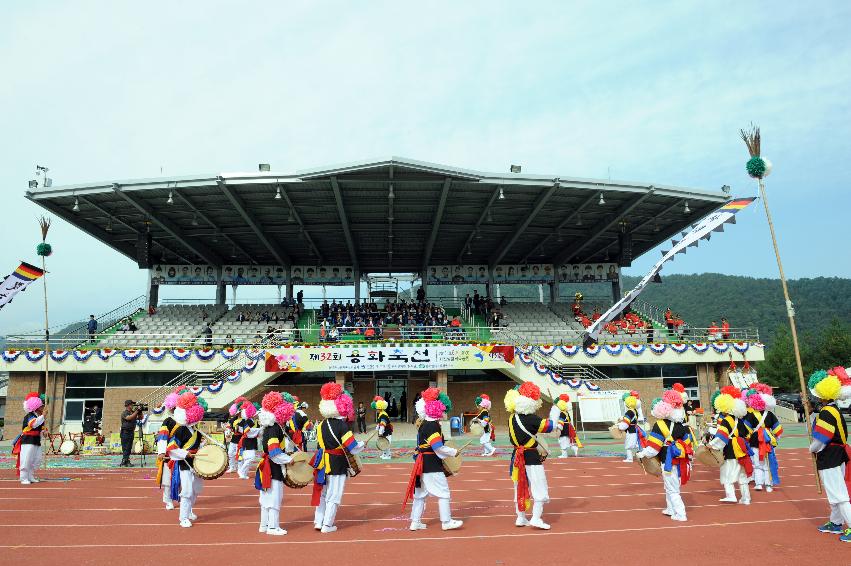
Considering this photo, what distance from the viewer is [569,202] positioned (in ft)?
92.3

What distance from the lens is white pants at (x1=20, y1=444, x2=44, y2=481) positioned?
498 inches

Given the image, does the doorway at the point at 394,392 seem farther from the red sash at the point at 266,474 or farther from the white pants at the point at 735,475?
the red sash at the point at 266,474

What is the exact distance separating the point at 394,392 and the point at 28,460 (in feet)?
55.6

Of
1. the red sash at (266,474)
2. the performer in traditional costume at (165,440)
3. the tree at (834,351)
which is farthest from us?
the tree at (834,351)

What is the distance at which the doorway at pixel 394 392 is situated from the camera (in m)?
27.2

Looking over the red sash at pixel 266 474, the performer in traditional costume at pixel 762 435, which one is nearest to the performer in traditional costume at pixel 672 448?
the performer in traditional costume at pixel 762 435

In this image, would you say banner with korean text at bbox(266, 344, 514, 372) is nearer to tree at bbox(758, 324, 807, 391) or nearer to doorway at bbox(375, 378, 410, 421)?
doorway at bbox(375, 378, 410, 421)

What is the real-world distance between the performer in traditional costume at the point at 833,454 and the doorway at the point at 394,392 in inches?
811

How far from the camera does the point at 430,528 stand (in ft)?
27.1

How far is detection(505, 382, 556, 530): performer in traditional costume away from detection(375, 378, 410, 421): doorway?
62.2ft

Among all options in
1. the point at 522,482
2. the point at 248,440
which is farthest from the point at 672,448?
the point at 248,440

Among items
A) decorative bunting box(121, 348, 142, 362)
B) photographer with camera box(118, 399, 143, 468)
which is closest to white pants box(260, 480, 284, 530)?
photographer with camera box(118, 399, 143, 468)

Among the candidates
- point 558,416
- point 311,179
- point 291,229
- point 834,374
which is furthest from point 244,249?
point 834,374

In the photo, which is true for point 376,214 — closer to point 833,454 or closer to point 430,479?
point 430,479
